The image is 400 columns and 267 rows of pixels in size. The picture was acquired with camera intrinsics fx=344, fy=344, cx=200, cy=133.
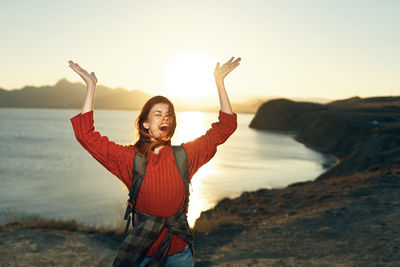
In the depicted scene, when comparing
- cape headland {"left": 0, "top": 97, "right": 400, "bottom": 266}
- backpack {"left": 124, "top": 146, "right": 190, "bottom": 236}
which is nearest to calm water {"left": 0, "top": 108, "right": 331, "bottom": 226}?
cape headland {"left": 0, "top": 97, "right": 400, "bottom": 266}

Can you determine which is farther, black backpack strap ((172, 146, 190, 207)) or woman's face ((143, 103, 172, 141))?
woman's face ((143, 103, 172, 141))

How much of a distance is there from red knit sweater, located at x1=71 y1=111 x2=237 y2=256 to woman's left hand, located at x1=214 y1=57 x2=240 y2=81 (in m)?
0.55

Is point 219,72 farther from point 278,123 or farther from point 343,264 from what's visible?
point 278,123

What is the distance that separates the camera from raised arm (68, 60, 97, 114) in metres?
2.44

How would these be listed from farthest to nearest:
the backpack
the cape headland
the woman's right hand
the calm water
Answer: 1. the calm water
2. the cape headland
3. the woman's right hand
4. the backpack

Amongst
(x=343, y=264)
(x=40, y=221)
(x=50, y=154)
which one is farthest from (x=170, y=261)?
(x=50, y=154)

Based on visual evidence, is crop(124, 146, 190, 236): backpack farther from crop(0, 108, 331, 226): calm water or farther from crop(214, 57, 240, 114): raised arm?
crop(0, 108, 331, 226): calm water

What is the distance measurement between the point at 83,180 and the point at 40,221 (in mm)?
18383

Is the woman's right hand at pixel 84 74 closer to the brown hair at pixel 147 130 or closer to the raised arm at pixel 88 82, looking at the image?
the raised arm at pixel 88 82

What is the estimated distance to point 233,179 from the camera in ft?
87.7

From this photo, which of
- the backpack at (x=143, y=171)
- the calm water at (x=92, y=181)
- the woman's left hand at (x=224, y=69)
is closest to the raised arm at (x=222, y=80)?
the woman's left hand at (x=224, y=69)

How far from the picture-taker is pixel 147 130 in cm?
265

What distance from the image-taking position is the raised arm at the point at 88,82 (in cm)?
244

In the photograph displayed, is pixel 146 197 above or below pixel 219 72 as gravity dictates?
below
